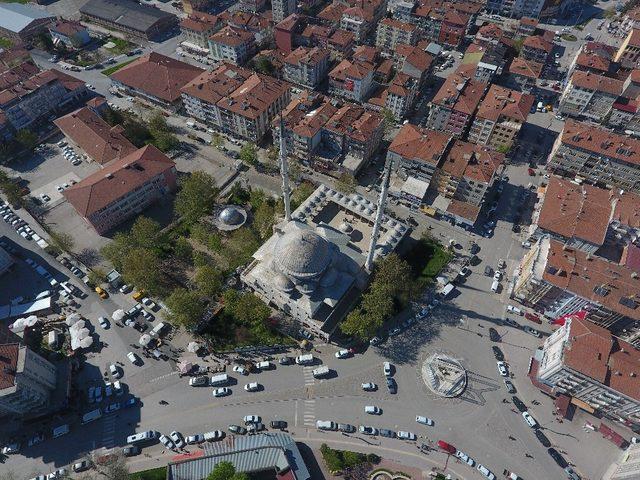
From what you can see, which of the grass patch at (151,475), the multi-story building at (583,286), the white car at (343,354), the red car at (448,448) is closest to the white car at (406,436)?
the red car at (448,448)

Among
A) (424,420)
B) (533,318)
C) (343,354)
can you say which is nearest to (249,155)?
(343,354)

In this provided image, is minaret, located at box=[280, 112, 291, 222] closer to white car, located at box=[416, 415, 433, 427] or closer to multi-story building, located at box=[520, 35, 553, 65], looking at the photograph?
white car, located at box=[416, 415, 433, 427]

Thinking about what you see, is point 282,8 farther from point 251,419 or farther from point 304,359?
point 251,419

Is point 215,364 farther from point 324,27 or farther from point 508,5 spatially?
point 508,5

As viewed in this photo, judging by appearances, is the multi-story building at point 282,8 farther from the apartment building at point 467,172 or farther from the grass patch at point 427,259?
the grass patch at point 427,259

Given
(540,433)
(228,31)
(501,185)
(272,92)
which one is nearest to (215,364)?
(540,433)

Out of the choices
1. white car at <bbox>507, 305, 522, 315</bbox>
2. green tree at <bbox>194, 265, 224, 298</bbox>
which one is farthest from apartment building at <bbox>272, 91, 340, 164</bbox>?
white car at <bbox>507, 305, 522, 315</bbox>
